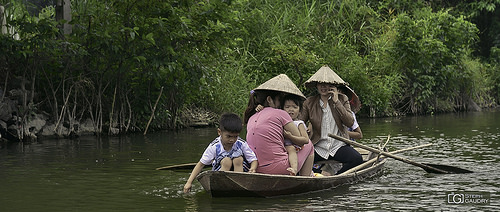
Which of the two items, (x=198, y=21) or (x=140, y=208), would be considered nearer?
(x=140, y=208)

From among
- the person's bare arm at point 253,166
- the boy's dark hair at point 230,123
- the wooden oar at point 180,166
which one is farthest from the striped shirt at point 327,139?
the boy's dark hair at point 230,123

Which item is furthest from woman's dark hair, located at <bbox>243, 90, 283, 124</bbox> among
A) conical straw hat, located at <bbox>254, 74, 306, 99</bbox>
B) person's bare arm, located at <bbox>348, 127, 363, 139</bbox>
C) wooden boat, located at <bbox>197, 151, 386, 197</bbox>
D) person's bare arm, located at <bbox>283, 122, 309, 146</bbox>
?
person's bare arm, located at <bbox>348, 127, 363, 139</bbox>

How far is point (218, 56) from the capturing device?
15750 mm

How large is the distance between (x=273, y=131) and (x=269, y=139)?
0.09 m

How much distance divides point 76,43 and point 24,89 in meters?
1.25

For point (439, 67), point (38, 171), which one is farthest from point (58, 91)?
point (439, 67)

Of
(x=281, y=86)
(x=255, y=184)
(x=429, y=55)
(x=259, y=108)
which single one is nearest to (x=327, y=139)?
(x=259, y=108)

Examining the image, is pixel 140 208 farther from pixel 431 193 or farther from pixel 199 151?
pixel 199 151

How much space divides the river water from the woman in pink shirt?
36 cm

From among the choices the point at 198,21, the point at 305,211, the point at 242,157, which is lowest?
the point at 305,211

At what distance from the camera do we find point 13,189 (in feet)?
27.8

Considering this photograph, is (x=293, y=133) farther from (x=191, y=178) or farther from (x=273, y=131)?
(x=191, y=178)

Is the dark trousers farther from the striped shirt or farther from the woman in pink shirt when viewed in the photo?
the woman in pink shirt

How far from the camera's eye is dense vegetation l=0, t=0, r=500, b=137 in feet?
45.6
